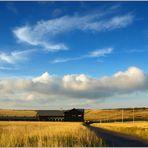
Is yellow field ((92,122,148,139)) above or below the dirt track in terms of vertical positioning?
above

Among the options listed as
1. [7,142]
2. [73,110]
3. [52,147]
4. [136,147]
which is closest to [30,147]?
[52,147]

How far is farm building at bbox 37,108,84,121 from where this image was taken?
150000mm

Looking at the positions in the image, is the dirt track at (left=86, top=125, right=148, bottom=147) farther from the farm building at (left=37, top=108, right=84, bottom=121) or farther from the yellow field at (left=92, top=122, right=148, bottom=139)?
the farm building at (left=37, top=108, right=84, bottom=121)

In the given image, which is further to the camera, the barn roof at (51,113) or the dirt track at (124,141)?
the barn roof at (51,113)

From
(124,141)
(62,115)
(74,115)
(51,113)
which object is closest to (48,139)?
(124,141)

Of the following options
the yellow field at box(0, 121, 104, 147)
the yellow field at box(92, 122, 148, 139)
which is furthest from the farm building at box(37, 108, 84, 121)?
the yellow field at box(0, 121, 104, 147)

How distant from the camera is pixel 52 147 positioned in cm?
1980

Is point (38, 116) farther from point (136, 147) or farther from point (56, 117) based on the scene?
point (136, 147)

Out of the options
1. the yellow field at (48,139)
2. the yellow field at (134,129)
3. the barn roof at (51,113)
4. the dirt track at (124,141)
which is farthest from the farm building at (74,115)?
the dirt track at (124,141)

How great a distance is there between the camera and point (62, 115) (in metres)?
155

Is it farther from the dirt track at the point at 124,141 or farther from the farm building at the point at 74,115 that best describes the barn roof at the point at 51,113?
the dirt track at the point at 124,141

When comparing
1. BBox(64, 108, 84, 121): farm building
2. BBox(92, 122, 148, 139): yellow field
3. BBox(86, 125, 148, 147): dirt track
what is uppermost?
BBox(64, 108, 84, 121): farm building

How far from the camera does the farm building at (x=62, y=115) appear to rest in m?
150

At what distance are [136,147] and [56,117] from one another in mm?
134773
